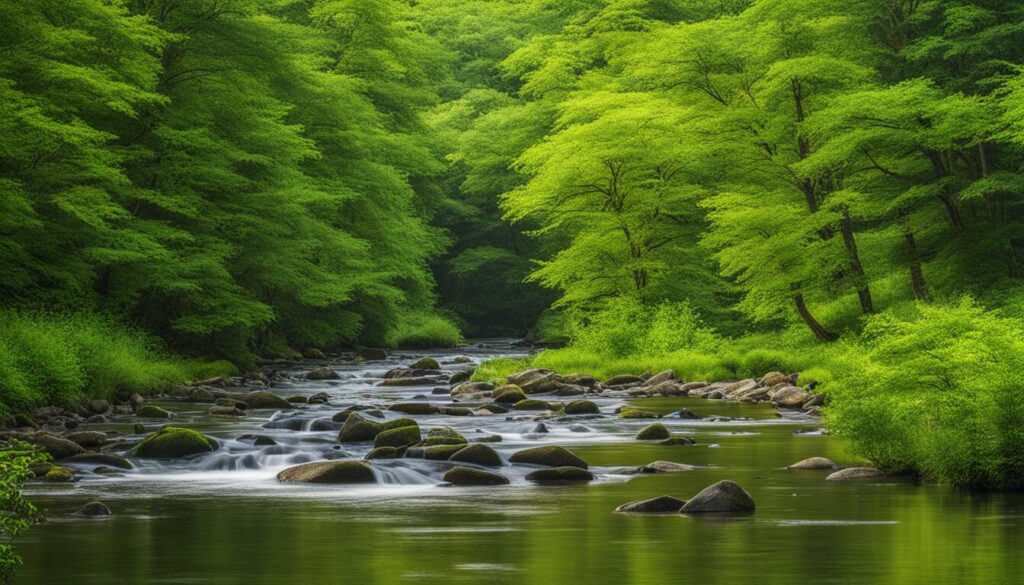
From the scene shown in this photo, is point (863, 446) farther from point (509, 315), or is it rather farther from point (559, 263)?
point (509, 315)

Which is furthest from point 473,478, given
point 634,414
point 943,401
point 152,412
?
point 152,412

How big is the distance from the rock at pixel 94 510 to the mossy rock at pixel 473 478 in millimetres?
4456

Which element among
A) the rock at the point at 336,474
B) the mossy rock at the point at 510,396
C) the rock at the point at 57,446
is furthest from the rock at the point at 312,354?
the rock at the point at 336,474

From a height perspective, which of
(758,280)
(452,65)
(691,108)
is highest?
(452,65)

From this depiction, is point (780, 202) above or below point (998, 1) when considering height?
below

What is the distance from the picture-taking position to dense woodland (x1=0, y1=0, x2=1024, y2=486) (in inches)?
1201

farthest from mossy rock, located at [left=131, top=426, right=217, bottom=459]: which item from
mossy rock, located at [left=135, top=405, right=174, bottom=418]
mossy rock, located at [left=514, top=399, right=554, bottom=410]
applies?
mossy rock, located at [left=514, top=399, right=554, bottom=410]

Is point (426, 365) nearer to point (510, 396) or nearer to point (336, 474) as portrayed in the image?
point (510, 396)

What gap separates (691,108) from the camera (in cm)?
4038

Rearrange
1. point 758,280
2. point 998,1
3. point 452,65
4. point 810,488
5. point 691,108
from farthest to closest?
point 452,65 → point 691,108 → point 758,280 → point 998,1 → point 810,488

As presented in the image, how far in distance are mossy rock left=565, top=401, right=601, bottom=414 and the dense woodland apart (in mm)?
5082

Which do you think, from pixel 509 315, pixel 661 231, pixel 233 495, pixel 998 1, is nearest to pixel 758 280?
pixel 661 231

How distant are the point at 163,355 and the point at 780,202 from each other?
54.3ft

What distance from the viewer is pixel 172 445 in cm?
1988
